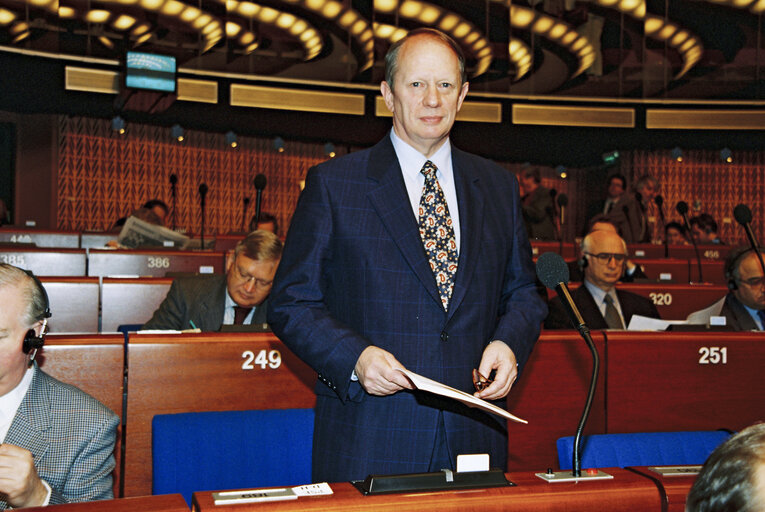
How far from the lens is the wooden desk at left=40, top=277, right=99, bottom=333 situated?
421 centimetres

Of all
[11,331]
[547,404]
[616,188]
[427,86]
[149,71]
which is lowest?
[547,404]

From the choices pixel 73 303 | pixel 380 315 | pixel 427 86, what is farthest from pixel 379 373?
pixel 73 303

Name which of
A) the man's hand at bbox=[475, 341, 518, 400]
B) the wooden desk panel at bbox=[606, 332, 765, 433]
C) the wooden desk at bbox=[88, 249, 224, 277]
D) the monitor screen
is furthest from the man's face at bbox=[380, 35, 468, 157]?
the monitor screen

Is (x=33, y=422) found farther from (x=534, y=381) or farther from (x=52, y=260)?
(x=52, y=260)

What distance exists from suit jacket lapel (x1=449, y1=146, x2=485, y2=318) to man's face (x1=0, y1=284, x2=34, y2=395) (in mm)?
1020

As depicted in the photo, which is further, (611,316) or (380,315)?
(611,316)

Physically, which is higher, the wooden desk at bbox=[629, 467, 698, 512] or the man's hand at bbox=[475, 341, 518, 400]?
the man's hand at bbox=[475, 341, 518, 400]

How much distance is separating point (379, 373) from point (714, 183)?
1570cm

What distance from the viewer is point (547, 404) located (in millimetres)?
3012

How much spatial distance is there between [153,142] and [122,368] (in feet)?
38.9

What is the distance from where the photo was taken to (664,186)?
50.4 feet

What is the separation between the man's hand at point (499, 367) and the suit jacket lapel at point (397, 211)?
0.17 metres

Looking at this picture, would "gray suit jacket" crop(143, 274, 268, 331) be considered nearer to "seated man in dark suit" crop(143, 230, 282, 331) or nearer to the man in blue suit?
"seated man in dark suit" crop(143, 230, 282, 331)

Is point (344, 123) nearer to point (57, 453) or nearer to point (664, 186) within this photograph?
point (664, 186)
